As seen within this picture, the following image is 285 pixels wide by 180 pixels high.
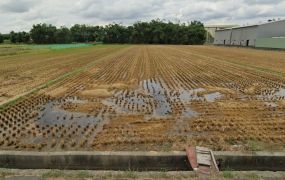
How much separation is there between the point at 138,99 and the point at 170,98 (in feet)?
3.32

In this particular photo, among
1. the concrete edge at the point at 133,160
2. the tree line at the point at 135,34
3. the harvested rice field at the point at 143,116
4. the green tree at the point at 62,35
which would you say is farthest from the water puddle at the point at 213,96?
the green tree at the point at 62,35

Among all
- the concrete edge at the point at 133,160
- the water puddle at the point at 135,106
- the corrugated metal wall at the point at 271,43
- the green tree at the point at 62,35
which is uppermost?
the green tree at the point at 62,35

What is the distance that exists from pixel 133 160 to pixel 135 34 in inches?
3089

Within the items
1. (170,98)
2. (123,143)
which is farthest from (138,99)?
(123,143)

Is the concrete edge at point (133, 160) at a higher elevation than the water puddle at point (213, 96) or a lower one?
lower

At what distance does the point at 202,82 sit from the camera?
11.2 m

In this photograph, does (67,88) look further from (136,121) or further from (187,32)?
(187,32)

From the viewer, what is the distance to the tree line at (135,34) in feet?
254

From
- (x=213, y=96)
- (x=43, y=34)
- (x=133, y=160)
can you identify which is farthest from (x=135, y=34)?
(x=133, y=160)

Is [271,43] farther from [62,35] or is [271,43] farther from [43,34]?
[43,34]

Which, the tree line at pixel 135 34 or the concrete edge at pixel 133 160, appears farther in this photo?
the tree line at pixel 135 34

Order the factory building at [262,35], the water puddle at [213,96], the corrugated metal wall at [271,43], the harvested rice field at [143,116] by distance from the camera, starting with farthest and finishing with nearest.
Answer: the factory building at [262,35], the corrugated metal wall at [271,43], the water puddle at [213,96], the harvested rice field at [143,116]

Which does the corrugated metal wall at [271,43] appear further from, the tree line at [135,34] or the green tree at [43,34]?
the green tree at [43,34]

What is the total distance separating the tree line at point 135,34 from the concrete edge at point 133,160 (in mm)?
75300
